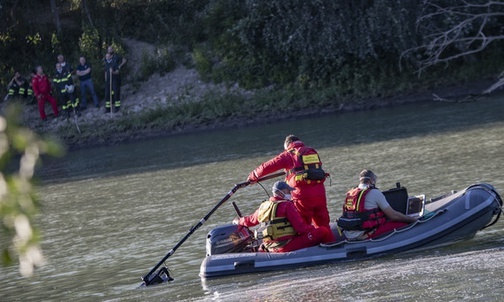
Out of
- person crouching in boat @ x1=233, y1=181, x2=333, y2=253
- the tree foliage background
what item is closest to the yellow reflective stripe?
person crouching in boat @ x1=233, y1=181, x2=333, y2=253

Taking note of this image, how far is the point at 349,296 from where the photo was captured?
7.87m

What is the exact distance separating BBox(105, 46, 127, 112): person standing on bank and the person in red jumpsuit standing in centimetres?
1970

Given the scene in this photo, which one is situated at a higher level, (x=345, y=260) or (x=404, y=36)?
(x=404, y=36)

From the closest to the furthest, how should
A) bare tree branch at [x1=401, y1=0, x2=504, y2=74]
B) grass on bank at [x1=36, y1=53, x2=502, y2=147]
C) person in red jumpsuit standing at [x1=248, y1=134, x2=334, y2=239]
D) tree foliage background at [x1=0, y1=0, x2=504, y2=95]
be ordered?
person in red jumpsuit standing at [x1=248, y1=134, x2=334, y2=239], bare tree branch at [x1=401, y1=0, x2=504, y2=74], tree foliage background at [x1=0, y1=0, x2=504, y2=95], grass on bank at [x1=36, y1=53, x2=502, y2=147]

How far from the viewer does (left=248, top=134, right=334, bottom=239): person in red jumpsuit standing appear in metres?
10.8

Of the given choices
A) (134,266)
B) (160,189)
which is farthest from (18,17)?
(134,266)

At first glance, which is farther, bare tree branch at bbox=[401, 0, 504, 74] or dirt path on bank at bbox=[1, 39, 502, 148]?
dirt path on bank at bbox=[1, 39, 502, 148]

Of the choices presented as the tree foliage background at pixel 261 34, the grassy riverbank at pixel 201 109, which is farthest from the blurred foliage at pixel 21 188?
the grassy riverbank at pixel 201 109

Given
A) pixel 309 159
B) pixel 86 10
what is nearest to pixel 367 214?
pixel 309 159

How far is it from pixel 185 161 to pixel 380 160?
6271 mm

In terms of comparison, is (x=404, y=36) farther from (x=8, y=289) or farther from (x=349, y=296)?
(x=349, y=296)

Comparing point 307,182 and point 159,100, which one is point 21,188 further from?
point 159,100

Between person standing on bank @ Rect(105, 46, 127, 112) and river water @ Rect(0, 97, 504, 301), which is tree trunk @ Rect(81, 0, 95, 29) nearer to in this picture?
person standing on bank @ Rect(105, 46, 127, 112)

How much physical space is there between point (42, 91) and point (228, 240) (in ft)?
69.8
